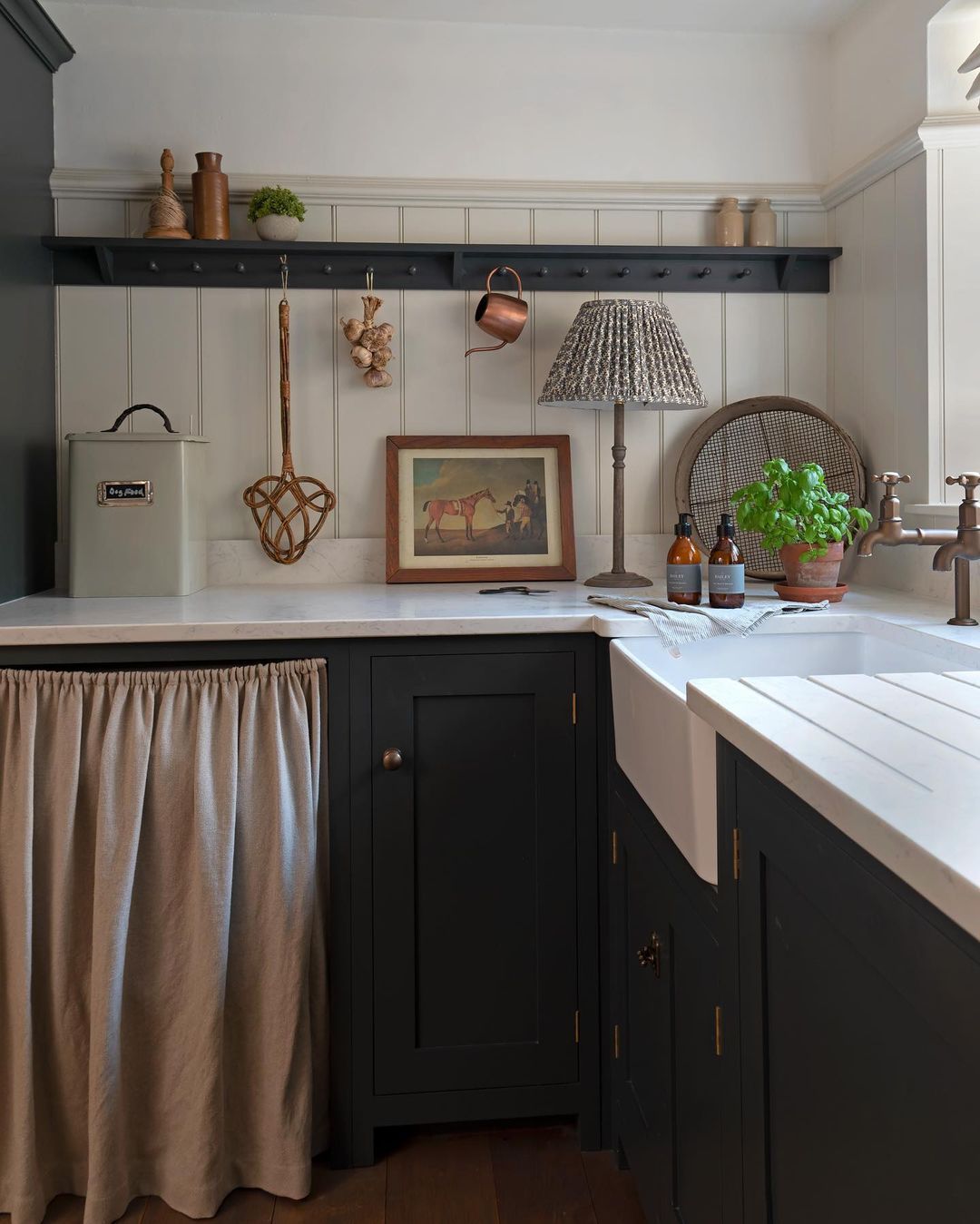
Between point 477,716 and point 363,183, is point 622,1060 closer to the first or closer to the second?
point 477,716

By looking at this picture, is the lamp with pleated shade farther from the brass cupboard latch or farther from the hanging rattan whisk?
the brass cupboard latch

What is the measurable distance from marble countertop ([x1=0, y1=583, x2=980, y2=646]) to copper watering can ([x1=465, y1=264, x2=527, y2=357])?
65cm

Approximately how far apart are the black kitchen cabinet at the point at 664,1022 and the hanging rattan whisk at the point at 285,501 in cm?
105

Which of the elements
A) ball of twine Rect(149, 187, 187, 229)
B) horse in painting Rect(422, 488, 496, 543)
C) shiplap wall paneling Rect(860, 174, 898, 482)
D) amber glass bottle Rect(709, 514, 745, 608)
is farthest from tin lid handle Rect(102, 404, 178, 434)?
shiplap wall paneling Rect(860, 174, 898, 482)

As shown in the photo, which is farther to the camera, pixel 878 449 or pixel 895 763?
pixel 878 449

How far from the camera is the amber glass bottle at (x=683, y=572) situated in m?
1.98

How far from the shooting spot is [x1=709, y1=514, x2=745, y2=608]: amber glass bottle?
6.32 ft

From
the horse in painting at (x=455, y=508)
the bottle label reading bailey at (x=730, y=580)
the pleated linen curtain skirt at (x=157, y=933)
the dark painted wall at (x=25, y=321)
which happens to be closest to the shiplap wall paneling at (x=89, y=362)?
the dark painted wall at (x=25, y=321)

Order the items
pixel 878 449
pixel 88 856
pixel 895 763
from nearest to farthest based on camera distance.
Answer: pixel 895 763 → pixel 88 856 → pixel 878 449

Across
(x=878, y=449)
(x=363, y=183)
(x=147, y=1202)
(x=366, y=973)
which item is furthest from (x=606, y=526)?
(x=147, y=1202)

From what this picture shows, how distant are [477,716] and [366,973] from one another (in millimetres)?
503

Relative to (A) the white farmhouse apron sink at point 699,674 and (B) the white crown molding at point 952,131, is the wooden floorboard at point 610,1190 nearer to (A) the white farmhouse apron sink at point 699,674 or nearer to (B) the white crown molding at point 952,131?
(A) the white farmhouse apron sink at point 699,674

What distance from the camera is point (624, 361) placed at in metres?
2.22

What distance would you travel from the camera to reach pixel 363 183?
246cm
